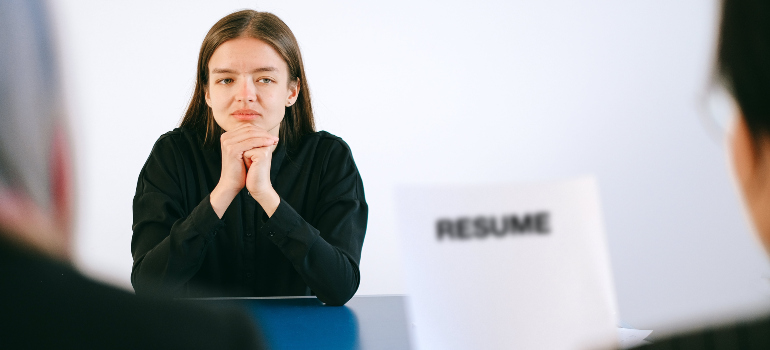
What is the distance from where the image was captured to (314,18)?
128 inches

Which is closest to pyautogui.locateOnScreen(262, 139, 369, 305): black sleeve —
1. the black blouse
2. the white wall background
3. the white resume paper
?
the black blouse

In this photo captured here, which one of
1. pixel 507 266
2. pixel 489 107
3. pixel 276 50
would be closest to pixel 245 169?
pixel 276 50

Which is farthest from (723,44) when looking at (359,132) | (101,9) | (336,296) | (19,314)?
(101,9)

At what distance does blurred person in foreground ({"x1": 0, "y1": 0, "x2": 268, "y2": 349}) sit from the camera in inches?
9.7

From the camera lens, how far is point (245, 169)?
1.41 meters

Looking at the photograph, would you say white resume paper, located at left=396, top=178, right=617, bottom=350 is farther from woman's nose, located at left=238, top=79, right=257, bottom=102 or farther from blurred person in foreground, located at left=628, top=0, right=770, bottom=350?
woman's nose, located at left=238, top=79, right=257, bottom=102

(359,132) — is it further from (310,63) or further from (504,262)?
Result: (504,262)

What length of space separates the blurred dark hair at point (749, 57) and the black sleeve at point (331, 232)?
1005mm

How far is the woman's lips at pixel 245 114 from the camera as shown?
1.43m

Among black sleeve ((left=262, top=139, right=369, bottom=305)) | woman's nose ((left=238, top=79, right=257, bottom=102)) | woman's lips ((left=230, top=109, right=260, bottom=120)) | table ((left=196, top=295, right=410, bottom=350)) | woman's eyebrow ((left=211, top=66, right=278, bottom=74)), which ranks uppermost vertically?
woman's eyebrow ((left=211, top=66, right=278, bottom=74))

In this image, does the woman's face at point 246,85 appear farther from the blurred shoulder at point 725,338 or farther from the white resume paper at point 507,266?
the blurred shoulder at point 725,338

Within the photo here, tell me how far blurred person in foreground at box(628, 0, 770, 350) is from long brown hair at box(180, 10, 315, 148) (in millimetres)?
1266

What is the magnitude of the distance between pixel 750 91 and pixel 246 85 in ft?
3.97

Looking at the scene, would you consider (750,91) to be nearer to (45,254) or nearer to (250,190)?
(45,254)
